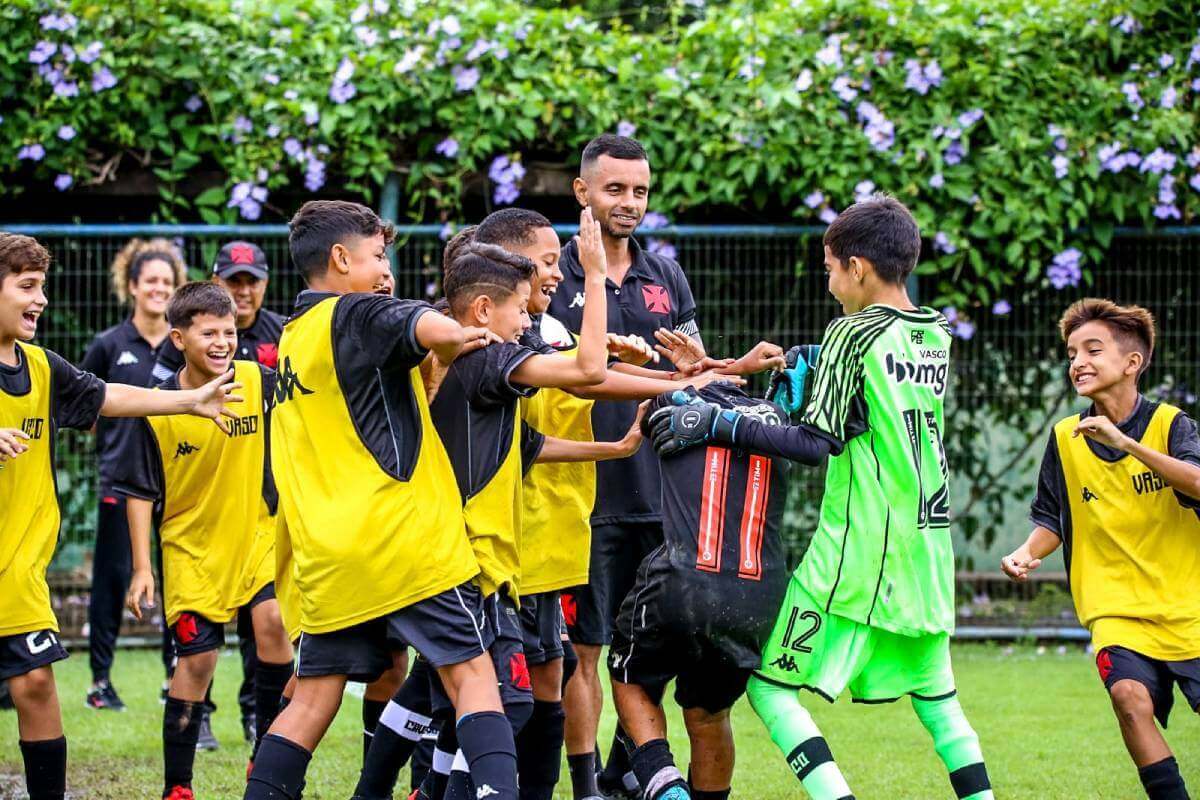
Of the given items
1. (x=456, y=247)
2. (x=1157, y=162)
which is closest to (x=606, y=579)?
(x=456, y=247)

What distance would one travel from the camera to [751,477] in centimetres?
464

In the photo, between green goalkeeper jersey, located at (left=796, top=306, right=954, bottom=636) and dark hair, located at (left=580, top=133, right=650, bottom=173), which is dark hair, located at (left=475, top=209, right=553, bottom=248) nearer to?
dark hair, located at (left=580, top=133, right=650, bottom=173)

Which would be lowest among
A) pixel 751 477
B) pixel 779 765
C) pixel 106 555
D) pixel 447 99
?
pixel 779 765

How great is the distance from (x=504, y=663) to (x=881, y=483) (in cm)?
119

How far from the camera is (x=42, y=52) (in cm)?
909

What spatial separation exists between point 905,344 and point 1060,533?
125 centimetres

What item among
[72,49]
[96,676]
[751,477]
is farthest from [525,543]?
[72,49]

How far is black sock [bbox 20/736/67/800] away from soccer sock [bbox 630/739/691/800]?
176cm

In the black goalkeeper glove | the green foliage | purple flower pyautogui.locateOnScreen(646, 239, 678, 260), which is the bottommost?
the black goalkeeper glove

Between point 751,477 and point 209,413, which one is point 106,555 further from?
point 751,477

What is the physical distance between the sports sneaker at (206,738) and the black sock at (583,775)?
6.30ft

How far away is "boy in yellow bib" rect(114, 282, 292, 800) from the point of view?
5762mm

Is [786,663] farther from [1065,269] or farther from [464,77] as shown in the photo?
[464,77]

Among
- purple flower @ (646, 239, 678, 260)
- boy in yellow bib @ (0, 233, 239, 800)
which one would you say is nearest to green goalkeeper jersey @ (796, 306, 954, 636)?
boy in yellow bib @ (0, 233, 239, 800)
